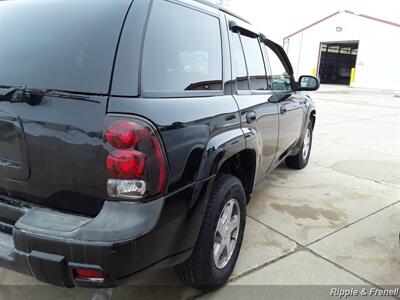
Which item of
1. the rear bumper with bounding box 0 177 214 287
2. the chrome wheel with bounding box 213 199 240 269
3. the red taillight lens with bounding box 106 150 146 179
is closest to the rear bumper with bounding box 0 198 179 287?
the rear bumper with bounding box 0 177 214 287

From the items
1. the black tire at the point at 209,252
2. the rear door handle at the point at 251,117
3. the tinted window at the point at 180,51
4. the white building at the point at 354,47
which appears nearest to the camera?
the tinted window at the point at 180,51

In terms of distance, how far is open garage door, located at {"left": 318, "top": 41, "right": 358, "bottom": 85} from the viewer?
126 ft

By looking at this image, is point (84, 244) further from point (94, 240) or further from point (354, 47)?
point (354, 47)

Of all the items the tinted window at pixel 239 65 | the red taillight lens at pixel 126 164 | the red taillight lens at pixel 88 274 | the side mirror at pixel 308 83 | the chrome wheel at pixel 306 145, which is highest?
the tinted window at pixel 239 65

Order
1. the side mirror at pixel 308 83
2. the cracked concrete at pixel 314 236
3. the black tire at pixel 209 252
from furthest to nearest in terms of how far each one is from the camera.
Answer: the side mirror at pixel 308 83 → the cracked concrete at pixel 314 236 → the black tire at pixel 209 252

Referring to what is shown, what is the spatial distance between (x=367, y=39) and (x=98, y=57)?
33644 millimetres

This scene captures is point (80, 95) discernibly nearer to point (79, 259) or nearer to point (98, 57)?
point (98, 57)

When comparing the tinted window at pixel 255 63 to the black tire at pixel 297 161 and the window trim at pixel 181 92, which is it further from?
the black tire at pixel 297 161

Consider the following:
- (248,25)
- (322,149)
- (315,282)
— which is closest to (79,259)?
(315,282)

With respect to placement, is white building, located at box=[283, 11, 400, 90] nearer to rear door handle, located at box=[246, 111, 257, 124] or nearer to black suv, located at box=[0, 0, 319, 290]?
rear door handle, located at box=[246, 111, 257, 124]

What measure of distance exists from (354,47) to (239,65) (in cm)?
4167

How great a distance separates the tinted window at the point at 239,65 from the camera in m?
3.02

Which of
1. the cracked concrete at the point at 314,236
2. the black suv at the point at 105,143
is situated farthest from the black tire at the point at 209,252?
the cracked concrete at the point at 314,236

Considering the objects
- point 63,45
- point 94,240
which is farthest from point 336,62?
point 94,240
